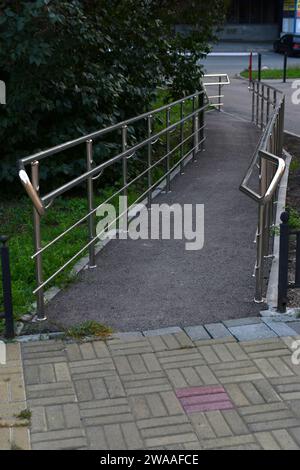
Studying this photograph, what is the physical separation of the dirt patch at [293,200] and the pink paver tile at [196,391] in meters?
1.46

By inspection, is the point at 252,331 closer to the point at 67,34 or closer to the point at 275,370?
the point at 275,370

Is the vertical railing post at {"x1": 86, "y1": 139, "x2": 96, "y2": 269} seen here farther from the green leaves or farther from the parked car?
the parked car

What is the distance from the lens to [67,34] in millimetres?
8266

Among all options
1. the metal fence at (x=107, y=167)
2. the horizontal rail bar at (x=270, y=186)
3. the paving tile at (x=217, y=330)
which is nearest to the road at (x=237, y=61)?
the metal fence at (x=107, y=167)

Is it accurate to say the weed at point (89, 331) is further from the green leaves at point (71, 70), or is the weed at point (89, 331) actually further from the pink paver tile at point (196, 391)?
the green leaves at point (71, 70)

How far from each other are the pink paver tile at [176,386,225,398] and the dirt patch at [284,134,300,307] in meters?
1.46

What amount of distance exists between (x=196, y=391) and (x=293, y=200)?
16.8 feet

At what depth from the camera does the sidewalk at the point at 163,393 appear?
366cm

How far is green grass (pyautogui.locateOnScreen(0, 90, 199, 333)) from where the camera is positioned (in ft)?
19.3

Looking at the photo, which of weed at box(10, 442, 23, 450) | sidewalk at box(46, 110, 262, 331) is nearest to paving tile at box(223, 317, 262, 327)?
sidewalk at box(46, 110, 262, 331)

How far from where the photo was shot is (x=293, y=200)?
8867mm

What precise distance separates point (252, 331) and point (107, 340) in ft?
3.15

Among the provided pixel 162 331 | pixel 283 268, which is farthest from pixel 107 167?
pixel 162 331

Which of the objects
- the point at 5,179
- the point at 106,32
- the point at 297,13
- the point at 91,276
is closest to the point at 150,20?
the point at 106,32
